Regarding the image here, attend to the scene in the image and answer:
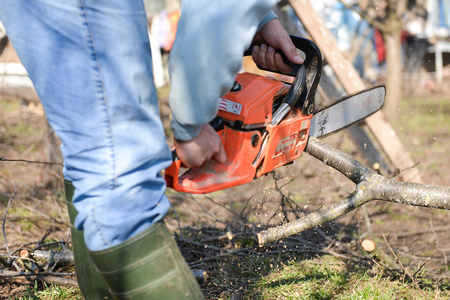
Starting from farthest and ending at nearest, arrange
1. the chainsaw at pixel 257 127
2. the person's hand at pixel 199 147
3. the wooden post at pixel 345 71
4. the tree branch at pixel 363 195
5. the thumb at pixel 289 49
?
1. the wooden post at pixel 345 71
2. the thumb at pixel 289 49
3. the chainsaw at pixel 257 127
4. the tree branch at pixel 363 195
5. the person's hand at pixel 199 147

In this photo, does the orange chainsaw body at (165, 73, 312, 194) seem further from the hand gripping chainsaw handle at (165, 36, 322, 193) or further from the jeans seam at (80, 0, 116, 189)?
the jeans seam at (80, 0, 116, 189)

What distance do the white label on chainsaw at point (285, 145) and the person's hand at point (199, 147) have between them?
0.30 meters

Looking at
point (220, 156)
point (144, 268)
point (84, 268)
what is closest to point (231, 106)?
point (220, 156)

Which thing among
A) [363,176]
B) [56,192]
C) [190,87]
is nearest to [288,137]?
[363,176]

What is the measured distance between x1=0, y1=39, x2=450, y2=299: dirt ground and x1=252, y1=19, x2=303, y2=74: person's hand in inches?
22.6

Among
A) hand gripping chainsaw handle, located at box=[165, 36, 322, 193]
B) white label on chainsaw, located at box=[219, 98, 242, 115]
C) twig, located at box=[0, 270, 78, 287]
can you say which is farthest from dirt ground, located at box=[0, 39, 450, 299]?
white label on chainsaw, located at box=[219, 98, 242, 115]

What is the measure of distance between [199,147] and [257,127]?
321mm

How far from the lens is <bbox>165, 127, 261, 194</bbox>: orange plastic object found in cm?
142

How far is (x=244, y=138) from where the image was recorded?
148 centimetres

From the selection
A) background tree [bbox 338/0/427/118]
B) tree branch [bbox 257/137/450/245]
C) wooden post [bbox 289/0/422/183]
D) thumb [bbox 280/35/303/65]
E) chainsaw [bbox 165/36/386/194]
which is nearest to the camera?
tree branch [bbox 257/137/450/245]

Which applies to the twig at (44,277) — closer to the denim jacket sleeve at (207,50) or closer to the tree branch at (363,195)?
the tree branch at (363,195)

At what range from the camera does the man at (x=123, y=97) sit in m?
0.99

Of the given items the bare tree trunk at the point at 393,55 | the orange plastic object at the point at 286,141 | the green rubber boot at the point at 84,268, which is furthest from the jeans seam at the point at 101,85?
the bare tree trunk at the point at 393,55

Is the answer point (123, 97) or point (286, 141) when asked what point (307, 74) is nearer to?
point (286, 141)
